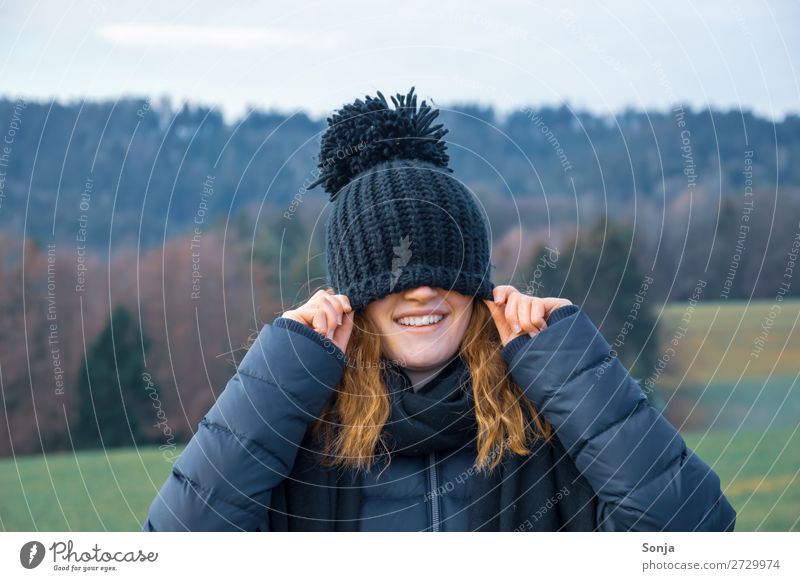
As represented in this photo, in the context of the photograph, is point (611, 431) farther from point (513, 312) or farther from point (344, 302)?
point (344, 302)

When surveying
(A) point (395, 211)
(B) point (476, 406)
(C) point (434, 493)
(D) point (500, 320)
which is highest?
(A) point (395, 211)

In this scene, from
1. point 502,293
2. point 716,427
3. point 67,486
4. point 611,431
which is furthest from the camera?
point 67,486

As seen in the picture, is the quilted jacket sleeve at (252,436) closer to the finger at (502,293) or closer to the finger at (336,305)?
the finger at (336,305)

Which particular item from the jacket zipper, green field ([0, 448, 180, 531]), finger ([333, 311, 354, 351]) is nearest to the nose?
finger ([333, 311, 354, 351])

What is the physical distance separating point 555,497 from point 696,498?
0.66 ft

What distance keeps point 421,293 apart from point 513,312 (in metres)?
0.15

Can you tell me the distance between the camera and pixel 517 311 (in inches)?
52.5

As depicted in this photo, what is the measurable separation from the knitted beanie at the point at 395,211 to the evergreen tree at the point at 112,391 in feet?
2.61

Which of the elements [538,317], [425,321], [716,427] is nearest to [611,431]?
[538,317]

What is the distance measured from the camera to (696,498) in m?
1.27

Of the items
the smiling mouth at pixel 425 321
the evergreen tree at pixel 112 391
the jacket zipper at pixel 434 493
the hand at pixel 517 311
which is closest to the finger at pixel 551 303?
the hand at pixel 517 311

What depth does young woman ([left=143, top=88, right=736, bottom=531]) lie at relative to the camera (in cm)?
126
